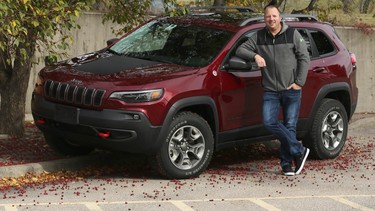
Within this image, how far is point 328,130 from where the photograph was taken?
36.8ft

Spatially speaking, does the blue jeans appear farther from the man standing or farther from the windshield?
the windshield

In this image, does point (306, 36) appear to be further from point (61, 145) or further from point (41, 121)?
point (41, 121)

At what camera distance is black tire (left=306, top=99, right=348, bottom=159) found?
1098cm

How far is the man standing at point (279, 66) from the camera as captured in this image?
9656mm

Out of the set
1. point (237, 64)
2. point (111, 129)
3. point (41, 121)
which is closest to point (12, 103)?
point (41, 121)

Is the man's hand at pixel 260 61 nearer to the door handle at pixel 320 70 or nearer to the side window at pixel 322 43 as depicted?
the door handle at pixel 320 70

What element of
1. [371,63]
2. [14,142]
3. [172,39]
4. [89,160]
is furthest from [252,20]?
[371,63]

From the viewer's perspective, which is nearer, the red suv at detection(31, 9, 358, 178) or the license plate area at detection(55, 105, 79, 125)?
the red suv at detection(31, 9, 358, 178)

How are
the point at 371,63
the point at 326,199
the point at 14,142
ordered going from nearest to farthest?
the point at 326,199
the point at 14,142
the point at 371,63

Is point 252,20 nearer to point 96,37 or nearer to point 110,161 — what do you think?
point 110,161

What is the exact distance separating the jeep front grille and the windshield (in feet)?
3.81

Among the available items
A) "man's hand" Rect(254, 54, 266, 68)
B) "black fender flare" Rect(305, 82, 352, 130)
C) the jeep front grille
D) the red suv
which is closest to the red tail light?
the red suv

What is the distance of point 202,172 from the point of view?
10.0 metres

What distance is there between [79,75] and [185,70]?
1.18 metres
